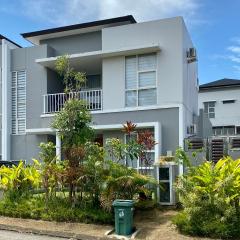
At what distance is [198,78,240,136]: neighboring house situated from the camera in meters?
40.9

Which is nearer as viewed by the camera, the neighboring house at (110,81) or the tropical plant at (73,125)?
the tropical plant at (73,125)

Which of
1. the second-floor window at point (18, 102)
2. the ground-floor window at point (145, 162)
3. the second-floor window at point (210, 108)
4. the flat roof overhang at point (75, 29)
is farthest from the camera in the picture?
the second-floor window at point (210, 108)

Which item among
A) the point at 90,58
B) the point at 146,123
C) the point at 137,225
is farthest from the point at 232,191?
the point at 90,58

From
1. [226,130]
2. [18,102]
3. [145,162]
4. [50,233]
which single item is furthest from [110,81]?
[226,130]

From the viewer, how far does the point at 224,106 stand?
41469 mm

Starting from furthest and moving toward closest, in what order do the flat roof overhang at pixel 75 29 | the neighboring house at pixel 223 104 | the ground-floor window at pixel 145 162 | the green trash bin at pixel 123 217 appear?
the neighboring house at pixel 223 104, the flat roof overhang at pixel 75 29, the ground-floor window at pixel 145 162, the green trash bin at pixel 123 217

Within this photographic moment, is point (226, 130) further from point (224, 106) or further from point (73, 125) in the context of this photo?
point (73, 125)

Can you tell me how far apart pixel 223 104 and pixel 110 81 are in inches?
1051

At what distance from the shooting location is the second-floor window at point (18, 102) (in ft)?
64.7

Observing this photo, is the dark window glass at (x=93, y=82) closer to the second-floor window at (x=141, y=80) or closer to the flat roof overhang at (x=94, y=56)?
the flat roof overhang at (x=94, y=56)

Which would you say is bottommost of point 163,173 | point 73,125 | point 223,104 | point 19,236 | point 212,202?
point 19,236

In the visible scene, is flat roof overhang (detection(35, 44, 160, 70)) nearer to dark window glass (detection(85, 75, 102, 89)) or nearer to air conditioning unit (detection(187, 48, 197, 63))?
dark window glass (detection(85, 75, 102, 89))

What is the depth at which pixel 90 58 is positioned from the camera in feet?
59.0

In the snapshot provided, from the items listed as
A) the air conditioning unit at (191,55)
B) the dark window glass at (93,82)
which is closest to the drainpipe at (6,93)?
the dark window glass at (93,82)
